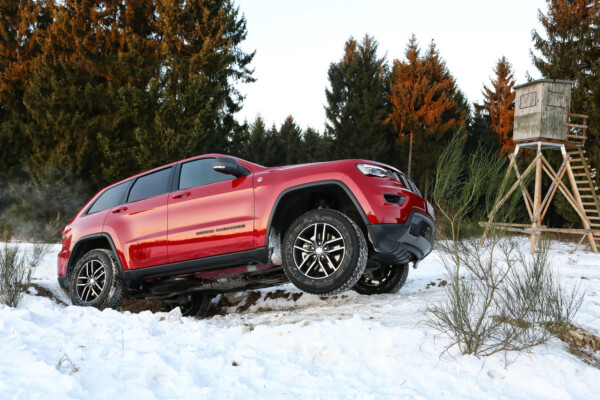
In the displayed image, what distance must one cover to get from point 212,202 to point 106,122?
1493 centimetres

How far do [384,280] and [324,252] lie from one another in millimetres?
2034

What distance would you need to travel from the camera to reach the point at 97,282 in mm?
5891

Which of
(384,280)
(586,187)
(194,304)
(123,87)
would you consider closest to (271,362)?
(384,280)

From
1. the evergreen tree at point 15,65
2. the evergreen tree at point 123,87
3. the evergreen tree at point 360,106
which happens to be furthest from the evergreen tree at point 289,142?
the evergreen tree at point 15,65

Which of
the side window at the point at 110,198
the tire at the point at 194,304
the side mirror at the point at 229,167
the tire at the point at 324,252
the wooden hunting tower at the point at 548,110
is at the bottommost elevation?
the tire at the point at 194,304

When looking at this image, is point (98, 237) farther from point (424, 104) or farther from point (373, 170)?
point (424, 104)

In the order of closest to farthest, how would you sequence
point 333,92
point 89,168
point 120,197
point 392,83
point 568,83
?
point 120,197
point 568,83
point 89,168
point 392,83
point 333,92

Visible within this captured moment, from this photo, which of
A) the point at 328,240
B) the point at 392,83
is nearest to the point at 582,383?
the point at 328,240

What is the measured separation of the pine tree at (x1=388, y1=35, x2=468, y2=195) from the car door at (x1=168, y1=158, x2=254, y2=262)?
24.2 metres

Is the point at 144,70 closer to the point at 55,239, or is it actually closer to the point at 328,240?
the point at 55,239

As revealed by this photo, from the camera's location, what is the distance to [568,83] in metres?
13.6

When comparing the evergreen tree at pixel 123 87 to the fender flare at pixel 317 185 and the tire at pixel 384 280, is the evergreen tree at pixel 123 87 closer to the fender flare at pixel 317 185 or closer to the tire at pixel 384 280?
the tire at pixel 384 280

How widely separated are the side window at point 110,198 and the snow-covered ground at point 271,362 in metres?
1.92

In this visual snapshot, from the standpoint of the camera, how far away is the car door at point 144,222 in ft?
17.5
